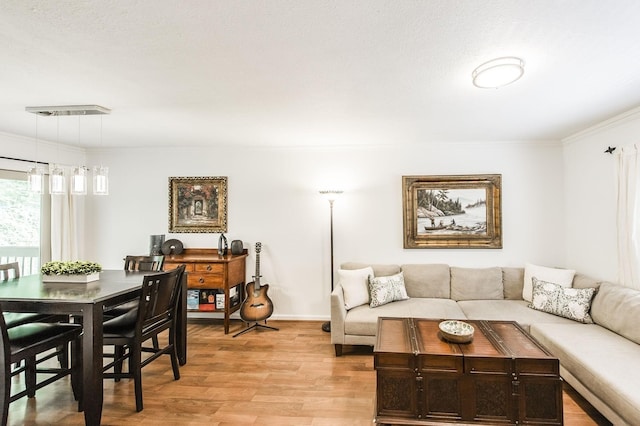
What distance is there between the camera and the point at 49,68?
7.32 ft

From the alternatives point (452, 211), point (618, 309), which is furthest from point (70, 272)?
point (618, 309)

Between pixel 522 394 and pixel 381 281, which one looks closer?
pixel 522 394

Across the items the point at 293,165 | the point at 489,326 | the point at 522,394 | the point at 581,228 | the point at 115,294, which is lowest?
the point at 522,394

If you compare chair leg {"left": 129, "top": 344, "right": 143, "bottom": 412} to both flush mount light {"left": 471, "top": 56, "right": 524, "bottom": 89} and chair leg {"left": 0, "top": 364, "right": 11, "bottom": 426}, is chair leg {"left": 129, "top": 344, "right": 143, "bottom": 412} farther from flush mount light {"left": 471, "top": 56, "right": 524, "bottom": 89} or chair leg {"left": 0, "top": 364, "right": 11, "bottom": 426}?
flush mount light {"left": 471, "top": 56, "right": 524, "bottom": 89}

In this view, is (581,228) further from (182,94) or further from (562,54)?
(182,94)

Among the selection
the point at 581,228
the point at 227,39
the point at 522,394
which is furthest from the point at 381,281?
the point at 227,39

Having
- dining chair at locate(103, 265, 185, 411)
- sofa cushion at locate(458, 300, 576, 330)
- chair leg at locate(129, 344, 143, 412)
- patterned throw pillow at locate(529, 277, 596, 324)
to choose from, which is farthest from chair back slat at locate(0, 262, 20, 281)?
patterned throw pillow at locate(529, 277, 596, 324)

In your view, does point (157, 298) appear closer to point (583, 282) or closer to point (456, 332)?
point (456, 332)

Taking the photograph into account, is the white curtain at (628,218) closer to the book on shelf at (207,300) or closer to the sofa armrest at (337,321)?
the sofa armrest at (337,321)

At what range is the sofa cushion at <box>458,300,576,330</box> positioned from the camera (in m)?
3.36

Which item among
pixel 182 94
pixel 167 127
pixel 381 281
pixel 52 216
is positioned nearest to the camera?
pixel 182 94

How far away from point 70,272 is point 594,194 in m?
5.23

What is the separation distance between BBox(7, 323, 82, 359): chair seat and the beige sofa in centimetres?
225

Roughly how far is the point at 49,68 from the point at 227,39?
131 cm
